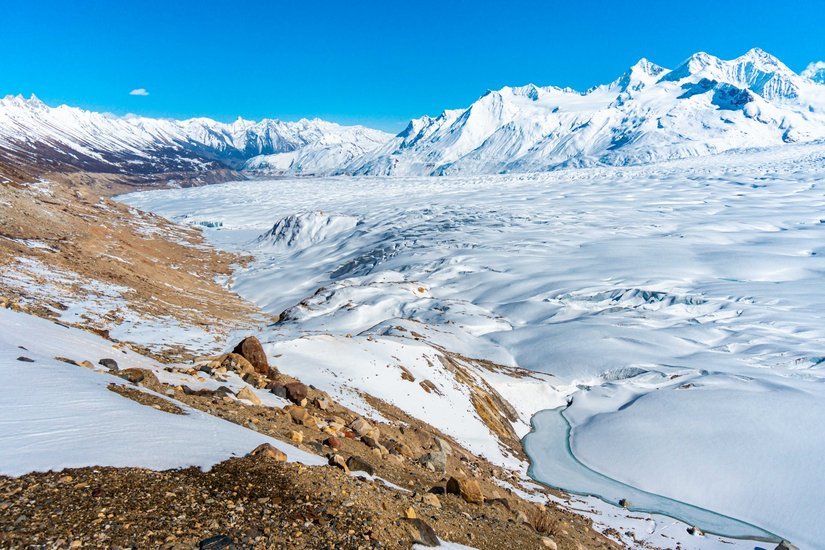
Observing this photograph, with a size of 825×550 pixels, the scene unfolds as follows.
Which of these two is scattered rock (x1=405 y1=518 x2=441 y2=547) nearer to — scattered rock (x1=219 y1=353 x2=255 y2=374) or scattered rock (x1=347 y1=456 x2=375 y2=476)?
scattered rock (x1=347 y1=456 x2=375 y2=476)

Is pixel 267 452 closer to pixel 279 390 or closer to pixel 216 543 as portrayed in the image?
pixel 216 543

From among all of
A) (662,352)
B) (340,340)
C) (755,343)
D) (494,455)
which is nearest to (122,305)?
(340,340)

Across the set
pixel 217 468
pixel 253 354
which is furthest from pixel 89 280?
pixel 217 468

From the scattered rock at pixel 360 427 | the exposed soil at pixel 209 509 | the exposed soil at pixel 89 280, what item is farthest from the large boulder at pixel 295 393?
the exposed soil at pixel 209 509

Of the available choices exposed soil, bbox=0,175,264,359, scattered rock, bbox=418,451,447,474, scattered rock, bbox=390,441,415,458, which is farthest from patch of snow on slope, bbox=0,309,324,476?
exposed soil, bbox=0,175,264,359

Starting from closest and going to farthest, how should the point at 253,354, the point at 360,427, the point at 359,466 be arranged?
1. the point at 359,466
2. the point at 360,427
3. the point at 253,354
